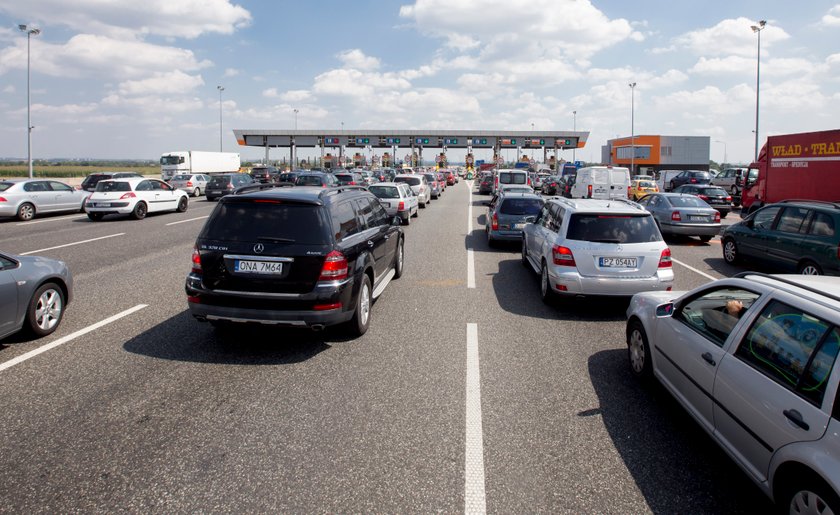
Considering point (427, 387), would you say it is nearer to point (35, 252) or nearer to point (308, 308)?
point (308, 308)

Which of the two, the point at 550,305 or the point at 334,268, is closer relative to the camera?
the point at 334,268

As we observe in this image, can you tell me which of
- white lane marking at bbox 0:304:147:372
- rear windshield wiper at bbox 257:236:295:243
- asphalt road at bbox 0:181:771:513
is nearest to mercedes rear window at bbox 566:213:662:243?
asphalt road at bbox 0:181:771:513

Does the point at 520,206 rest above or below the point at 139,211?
Result: above

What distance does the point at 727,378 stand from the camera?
11.6ft

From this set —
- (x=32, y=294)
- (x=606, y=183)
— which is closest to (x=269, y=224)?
(x=32, y=294)

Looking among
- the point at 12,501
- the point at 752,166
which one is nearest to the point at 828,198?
the point at 752,166

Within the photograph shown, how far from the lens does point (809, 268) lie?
9289mm

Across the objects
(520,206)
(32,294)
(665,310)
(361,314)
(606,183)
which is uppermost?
(606,183)

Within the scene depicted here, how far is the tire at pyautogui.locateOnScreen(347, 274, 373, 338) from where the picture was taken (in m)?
6.25

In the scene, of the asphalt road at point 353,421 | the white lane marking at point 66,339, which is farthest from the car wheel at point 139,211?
the white lane marking at point 66,339

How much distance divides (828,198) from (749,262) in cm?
750

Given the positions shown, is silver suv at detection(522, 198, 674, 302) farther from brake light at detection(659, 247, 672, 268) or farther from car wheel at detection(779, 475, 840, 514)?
car wheel at detection(779, 475, 840, 514)

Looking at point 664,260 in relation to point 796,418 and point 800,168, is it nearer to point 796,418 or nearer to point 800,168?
point 796,418

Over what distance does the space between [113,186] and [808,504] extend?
879 inches
